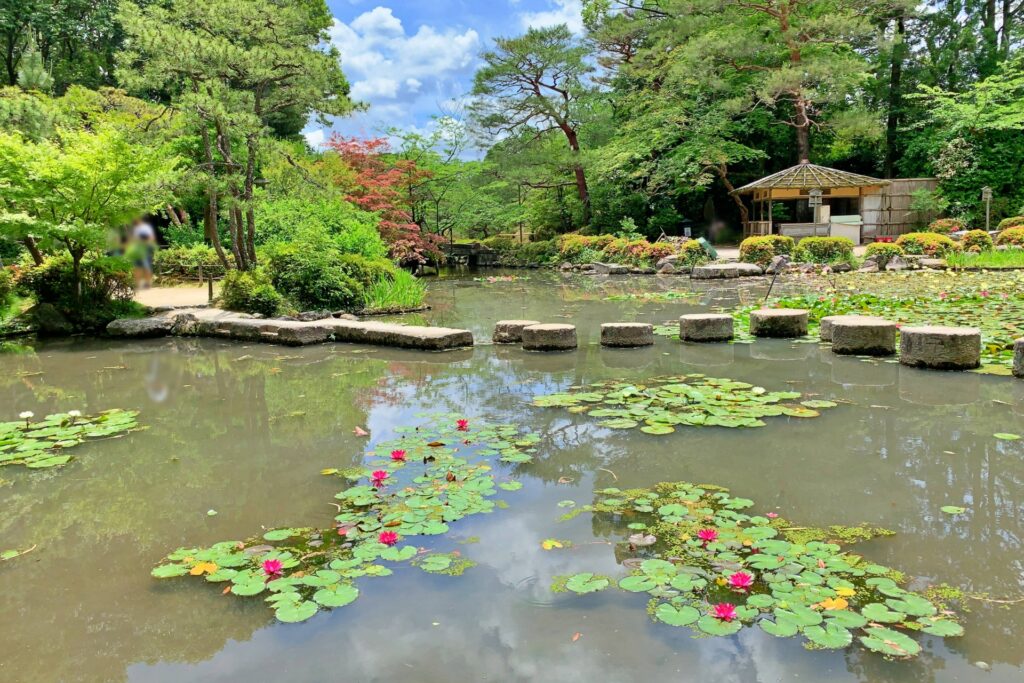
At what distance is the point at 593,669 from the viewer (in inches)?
82.5

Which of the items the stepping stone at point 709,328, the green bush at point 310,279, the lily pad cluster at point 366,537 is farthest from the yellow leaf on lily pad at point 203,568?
the green bush at point 310,279

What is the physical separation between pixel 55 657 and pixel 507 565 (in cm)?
159

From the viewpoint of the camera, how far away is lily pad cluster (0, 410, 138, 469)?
4266 mm

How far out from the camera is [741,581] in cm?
239

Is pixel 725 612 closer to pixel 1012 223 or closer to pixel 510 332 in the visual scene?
pixel 510 332

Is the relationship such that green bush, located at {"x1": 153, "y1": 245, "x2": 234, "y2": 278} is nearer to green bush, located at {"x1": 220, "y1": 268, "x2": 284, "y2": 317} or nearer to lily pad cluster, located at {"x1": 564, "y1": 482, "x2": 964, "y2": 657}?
green bush, located at {"x1": 220, "y1": 268, "x2": 284, "y2": 317}

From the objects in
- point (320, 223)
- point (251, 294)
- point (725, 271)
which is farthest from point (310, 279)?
point (725, 271)

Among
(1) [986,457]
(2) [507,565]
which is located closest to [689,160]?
(1) [986,457]

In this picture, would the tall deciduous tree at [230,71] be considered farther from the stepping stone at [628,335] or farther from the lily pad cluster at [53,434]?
the stepping stone at [628,335]

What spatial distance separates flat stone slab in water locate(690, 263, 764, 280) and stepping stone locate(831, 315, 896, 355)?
9.35m

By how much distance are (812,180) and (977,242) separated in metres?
5.98

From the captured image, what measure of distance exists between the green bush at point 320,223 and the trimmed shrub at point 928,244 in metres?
12.0

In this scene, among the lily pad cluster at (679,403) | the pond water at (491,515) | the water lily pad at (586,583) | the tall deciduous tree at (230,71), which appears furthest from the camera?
the tall deciduous tree at (230,71)

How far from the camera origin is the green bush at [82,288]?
9852 millimetres
